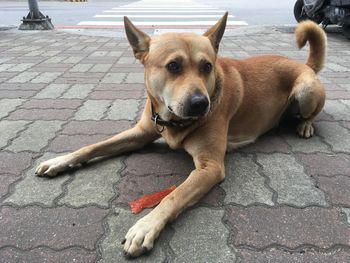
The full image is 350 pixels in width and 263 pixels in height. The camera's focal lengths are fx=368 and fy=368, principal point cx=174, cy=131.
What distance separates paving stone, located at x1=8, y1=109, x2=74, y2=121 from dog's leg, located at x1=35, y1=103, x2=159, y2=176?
1.02 metres

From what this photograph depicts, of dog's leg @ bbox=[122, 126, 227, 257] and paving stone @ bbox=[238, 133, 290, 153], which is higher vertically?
dog's leg @ bbox=[122, 126, 227, 257]

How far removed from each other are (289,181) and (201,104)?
0.85 m

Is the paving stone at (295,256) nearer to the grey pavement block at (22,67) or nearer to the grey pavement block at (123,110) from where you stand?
the grey pavement block at (123,110)

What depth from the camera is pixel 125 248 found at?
189cm

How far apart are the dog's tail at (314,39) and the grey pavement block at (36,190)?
8.24ft

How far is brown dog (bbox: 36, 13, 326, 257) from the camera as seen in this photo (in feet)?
7.50

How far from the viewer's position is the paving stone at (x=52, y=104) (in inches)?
155

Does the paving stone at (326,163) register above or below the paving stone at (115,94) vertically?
above

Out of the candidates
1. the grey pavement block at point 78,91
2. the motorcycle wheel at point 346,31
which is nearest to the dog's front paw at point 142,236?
the grey pavement block at point 78,91

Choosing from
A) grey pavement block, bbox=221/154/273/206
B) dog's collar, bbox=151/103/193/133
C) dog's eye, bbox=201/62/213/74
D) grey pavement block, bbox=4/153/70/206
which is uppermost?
dog's eye, bbox=201/62/213/74

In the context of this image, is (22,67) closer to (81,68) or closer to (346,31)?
(81,68)

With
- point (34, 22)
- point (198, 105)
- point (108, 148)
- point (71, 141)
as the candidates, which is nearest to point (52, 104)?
point (71, 141)

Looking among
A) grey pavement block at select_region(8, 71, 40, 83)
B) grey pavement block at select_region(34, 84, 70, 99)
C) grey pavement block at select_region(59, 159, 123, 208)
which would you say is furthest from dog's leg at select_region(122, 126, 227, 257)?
grey pavement block at select_region(8, 71, 40, 83)

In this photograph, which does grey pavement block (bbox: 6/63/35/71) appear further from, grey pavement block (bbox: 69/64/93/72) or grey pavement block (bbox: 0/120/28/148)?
grey pavement block (bbox: 0/120/28/148)
